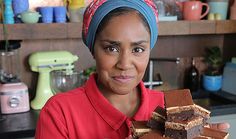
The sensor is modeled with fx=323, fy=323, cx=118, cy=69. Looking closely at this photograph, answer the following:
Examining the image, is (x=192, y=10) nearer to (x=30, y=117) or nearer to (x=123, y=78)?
(x=30, y=117)

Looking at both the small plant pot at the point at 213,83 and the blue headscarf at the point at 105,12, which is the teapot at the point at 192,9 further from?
the blue headscarf at the point at 105,12

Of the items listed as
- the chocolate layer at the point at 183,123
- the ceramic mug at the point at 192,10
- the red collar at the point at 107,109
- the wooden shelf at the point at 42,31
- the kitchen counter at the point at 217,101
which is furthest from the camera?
the ceramic mug at the point at 192,10

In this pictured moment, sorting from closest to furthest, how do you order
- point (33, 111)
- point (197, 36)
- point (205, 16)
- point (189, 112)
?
point (189, 112), point (33, 111), point (205, 16), point (197, 36)

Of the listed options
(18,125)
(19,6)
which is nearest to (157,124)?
(18,125)

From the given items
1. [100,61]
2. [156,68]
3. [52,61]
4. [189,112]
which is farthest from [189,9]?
[189,112]

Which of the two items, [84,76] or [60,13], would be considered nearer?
[60,13]

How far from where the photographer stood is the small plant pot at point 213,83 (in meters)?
2.12

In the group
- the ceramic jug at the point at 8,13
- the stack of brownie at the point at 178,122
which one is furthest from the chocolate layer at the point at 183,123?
the ceramic jug at the point at 8,13

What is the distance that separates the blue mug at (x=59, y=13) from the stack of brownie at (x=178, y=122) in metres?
1.14

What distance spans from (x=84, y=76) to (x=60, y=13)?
0.41 meters

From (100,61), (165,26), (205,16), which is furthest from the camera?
(205,16)

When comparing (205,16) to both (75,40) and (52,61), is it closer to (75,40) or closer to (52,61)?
(75,40)

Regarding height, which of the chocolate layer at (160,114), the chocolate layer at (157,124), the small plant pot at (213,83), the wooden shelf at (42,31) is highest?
the wooden shelf at (42,31)

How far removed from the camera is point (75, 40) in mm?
1937
